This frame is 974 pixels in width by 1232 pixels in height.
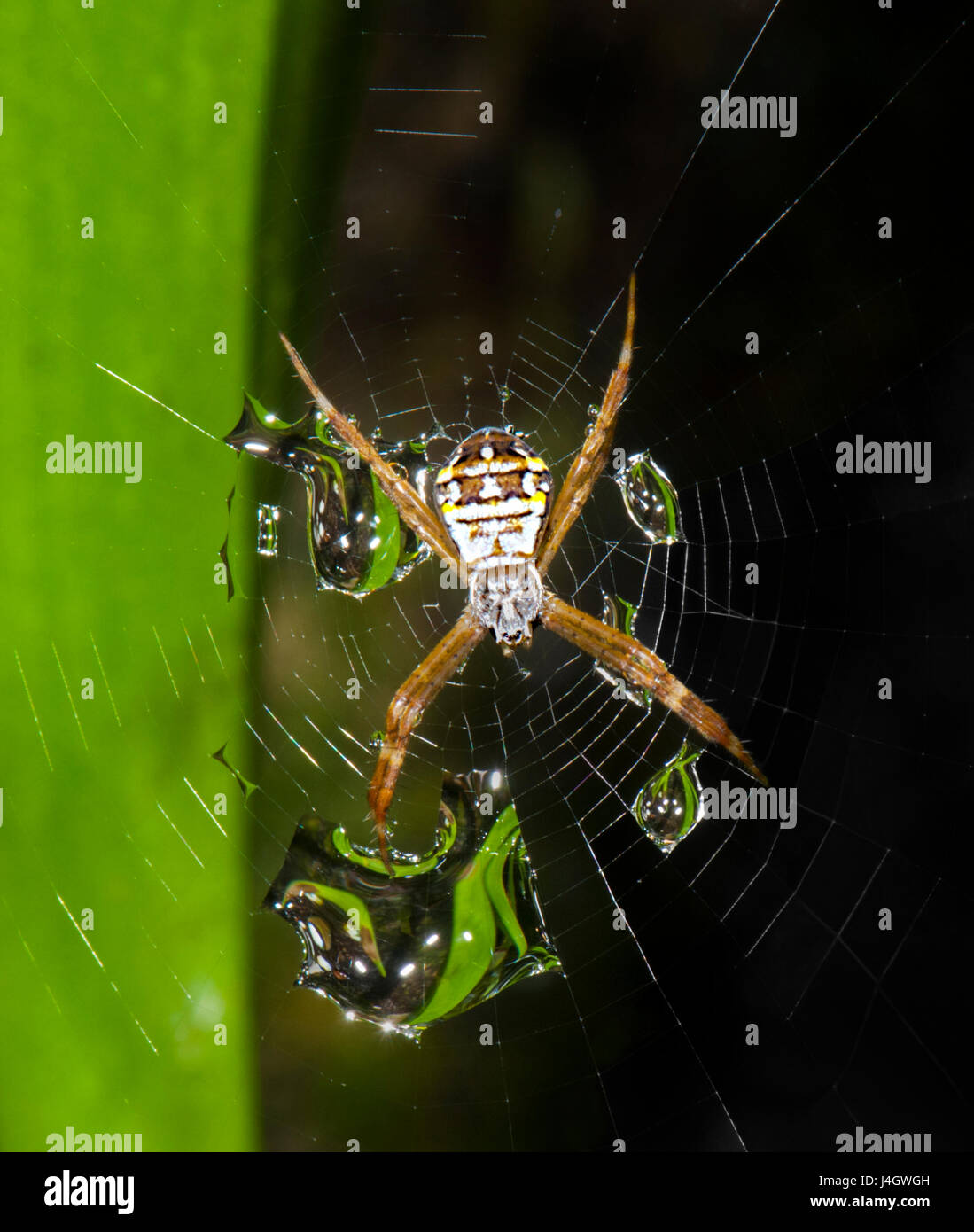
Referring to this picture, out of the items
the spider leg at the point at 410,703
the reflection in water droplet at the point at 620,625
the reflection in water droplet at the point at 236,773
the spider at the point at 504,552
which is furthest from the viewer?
the reflection in water droplet at the point at 620,625

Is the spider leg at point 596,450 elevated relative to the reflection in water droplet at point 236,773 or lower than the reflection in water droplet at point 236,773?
elevated

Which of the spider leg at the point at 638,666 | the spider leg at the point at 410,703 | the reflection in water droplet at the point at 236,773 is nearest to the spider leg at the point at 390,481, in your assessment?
the spider leg at the point at 410,703

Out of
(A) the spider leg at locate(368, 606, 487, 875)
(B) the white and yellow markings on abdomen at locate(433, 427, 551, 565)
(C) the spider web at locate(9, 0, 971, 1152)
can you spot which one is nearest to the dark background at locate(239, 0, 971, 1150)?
(C) the spider web at locate(9, 0, 971, 1152)

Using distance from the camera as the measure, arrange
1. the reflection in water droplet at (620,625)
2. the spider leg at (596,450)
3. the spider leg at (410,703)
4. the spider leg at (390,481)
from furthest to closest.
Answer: the reflection in water droplet at (620,625) → the spider leg at (410,703) → the spider leg at (596,450) → the spider leg at (390,481)

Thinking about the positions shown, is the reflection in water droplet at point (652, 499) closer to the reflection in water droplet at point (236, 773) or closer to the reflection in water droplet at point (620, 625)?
the reflection in water droplet at point (620, 625)

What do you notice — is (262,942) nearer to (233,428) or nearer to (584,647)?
(233,428)

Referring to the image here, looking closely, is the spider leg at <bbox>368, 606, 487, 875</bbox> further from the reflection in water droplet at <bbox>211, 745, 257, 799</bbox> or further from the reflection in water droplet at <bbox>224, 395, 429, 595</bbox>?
the reflection in water droplet at <bbox>211, 745, 257, 799</bbox>

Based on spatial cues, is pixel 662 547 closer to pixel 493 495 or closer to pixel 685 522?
pixel 685 522
